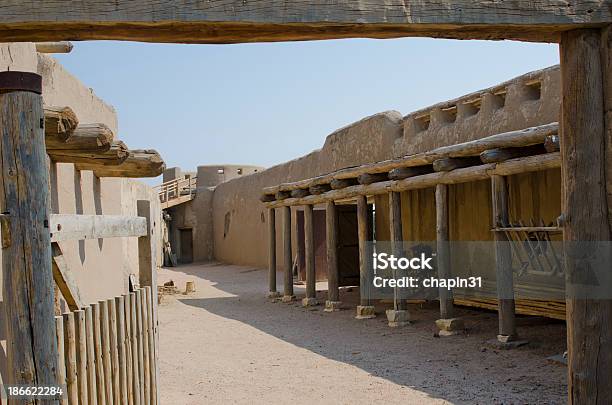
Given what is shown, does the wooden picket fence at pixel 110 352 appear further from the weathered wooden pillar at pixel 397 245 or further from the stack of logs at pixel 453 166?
the weathered wooden pillar at pixel 397 245

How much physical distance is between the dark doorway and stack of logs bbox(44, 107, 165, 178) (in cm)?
2551

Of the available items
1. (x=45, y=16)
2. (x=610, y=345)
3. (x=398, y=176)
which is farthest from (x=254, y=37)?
(x=398, y=176)

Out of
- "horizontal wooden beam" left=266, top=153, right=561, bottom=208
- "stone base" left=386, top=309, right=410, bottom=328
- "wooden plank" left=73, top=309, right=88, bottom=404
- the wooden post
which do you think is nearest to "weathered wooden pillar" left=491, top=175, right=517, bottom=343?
"horizontal wooden beam" left=266, top=153, right=561, bottom=208

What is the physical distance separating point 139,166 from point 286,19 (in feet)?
13.6

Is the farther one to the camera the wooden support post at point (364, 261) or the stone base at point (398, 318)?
the wooden support post at point (364, 261)

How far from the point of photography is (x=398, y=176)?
11.1 m

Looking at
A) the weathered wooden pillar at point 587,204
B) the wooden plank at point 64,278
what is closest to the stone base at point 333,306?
the wooden plank at point 64,278

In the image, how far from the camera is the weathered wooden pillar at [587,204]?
386cm

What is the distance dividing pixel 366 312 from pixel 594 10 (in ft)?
30.2

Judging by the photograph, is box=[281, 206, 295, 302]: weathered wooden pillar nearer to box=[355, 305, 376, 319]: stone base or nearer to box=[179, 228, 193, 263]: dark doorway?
box=[355, 305, 376, 319]: stone base

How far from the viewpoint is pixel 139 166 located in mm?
7293

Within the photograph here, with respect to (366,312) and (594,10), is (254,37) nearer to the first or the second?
(594,10)

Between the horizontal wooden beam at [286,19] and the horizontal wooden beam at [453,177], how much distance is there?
4.24 meters

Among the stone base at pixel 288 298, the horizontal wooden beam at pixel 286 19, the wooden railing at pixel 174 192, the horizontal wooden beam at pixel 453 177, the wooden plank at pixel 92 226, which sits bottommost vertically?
the stone base at pixel 288 298
